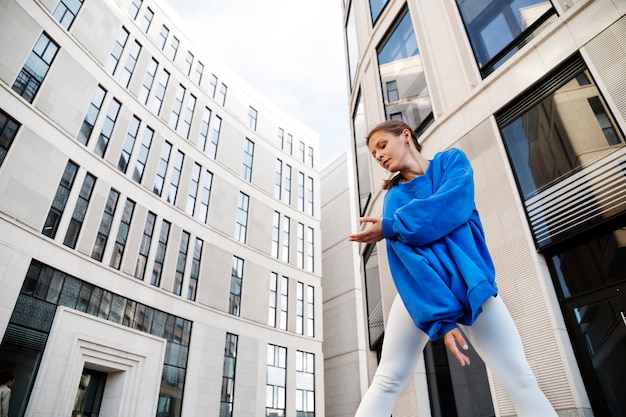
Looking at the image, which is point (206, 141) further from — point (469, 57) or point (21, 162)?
point (469, 57)

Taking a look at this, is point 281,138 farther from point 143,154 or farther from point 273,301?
point 143,154

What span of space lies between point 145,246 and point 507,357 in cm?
2370

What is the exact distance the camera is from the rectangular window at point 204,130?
97.4 ft

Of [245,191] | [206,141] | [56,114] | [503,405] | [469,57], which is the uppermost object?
[206,141]

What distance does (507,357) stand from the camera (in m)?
1.73

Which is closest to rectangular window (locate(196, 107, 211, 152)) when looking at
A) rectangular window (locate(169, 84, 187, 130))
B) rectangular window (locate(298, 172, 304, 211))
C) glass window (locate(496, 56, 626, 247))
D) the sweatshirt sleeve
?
rectangular window (locate(169, 84, 187, 130))

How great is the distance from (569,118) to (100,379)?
21.8 metres

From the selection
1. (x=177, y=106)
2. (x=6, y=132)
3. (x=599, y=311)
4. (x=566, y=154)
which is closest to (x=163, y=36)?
(x=177, y=106)

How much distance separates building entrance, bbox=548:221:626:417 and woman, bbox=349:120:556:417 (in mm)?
5061

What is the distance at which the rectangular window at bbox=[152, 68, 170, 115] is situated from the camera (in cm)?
2644

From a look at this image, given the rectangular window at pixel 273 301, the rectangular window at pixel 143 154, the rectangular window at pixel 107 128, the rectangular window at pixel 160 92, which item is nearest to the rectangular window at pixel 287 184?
the rectangular window at pixel 273 301

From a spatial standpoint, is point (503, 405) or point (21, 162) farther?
point (21, 162)

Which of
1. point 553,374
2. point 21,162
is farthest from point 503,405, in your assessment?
point 21,162

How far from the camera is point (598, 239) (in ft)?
20.3
